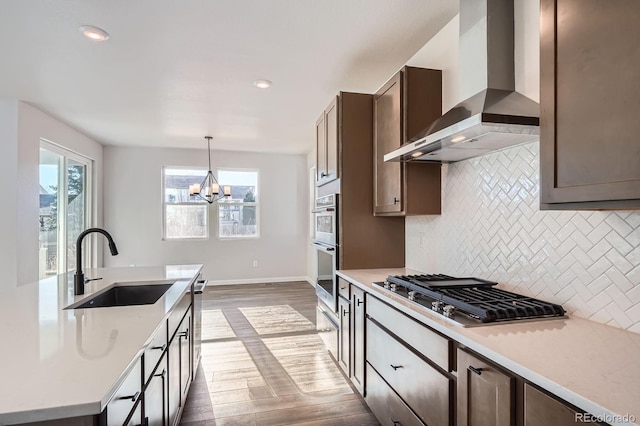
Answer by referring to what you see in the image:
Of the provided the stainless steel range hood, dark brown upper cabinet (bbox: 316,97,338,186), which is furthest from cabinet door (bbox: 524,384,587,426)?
dark brown upper cabinet (bbox: 316,97,338,186)

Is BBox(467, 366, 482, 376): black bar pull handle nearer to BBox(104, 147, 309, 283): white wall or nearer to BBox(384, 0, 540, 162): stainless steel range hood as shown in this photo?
BBox(384, 0, 540, 162): stainless steel range hood

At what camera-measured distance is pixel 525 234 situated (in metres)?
1.67

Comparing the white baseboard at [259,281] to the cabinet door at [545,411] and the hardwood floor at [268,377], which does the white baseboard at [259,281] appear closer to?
the hardwood floor at [268,377]

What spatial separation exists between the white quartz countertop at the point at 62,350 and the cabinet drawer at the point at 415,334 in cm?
113

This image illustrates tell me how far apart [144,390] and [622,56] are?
189 cm

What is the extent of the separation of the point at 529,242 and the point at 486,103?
2.36ft

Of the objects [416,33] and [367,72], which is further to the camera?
[367,72]

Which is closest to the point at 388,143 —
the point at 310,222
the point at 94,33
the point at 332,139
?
the point at 332,139

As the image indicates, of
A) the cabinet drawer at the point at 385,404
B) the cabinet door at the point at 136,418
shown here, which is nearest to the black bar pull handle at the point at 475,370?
the cabinet drawer at the point at 385,404

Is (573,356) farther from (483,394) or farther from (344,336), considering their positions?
(344,336)

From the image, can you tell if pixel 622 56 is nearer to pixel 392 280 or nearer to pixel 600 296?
pixel 600 296

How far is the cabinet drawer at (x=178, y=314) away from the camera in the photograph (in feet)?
5.70

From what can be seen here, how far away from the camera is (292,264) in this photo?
6.86 m

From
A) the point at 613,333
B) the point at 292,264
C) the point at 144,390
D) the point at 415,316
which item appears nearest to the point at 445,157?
the point at 415,316
